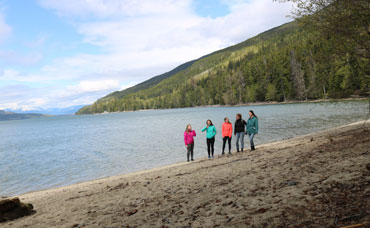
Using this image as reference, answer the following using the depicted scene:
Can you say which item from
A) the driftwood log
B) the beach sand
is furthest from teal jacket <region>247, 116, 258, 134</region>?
the driftwood log

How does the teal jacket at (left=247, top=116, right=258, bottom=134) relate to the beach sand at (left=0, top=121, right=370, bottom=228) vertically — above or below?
above

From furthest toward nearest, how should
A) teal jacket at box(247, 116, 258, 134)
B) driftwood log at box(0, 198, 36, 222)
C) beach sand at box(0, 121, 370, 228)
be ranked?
teal jacket at box(247, 116, 258, 134) → driftwood log at box(0, 198, 36, 222) → beach sand at box(0, 121, 370, 228)

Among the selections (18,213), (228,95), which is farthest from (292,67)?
(18,213)

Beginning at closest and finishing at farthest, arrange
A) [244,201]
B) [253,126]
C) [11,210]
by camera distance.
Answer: [244,201] → [11,210] → [253,126]

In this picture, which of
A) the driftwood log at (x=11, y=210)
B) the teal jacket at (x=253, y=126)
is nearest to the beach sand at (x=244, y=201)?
the driftwood log at (x=11, y=210)

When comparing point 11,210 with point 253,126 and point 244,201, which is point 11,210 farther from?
point 253,126

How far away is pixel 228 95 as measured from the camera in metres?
142

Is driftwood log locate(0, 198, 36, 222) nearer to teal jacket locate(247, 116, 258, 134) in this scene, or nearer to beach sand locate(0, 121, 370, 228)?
beach sand locate(0, 121, 370, 228)

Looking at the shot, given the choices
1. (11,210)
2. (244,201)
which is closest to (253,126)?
(244,201)

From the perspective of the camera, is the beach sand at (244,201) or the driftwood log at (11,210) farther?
the driftwood log at (11,210)

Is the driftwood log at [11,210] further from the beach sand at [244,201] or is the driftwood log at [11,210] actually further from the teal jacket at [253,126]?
the teal jacket at [253,126]

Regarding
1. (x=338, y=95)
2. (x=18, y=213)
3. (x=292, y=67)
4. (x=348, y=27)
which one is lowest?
(x=18, y=213)

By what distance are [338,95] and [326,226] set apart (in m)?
14.1

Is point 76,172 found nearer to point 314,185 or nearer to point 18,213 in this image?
point 18,213
